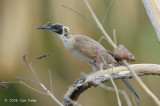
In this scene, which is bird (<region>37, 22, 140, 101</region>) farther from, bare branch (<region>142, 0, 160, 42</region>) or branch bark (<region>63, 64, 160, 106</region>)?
branch bark (<region>63, 64, 160, 106</region>)

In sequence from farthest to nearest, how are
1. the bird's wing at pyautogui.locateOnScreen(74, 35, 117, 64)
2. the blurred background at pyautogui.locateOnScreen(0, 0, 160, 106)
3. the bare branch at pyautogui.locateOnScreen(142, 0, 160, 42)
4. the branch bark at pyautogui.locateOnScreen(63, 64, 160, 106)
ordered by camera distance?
the blurred background at pyautogui.locateOnScreen(0, 0, 160, 106)
the bird's wing at pyautogui.locateOnScreen(74, 35, 117, 64)
the bare branch at pyautogui.locateOnScreen(142, 0, 160, 42)
the branch bark at pyautogui.locateOnScreen(63, 64, 160, 106)

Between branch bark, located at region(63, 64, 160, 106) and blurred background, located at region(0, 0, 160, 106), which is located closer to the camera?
branch bark, located at region(63, 64, 160, 106)

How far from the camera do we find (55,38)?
7.78 m

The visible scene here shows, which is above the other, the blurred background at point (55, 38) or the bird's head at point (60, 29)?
the bird's head at point (60, 29)

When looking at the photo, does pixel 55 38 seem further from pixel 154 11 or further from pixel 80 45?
pixel 154 11

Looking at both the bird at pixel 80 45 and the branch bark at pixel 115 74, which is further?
the bird at pixel 80 45

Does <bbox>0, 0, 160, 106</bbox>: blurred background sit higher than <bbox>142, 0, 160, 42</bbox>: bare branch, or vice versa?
<bbox>142, 0, 160, 42</bbox>: bare branch

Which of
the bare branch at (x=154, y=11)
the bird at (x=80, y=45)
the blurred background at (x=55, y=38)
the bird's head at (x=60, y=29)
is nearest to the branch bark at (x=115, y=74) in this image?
the bare branch at (x=154, y=11)

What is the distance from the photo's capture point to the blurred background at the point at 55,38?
24.7ft

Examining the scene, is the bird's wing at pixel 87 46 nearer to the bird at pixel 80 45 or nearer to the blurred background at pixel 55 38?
the bird at pixel 80 45

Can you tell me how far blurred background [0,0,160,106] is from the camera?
752cm

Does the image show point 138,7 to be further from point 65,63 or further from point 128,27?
point 65,63

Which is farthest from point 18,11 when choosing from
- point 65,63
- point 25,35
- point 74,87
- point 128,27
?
point 74,87

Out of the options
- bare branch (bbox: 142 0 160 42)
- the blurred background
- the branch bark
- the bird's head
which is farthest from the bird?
the blurred background
